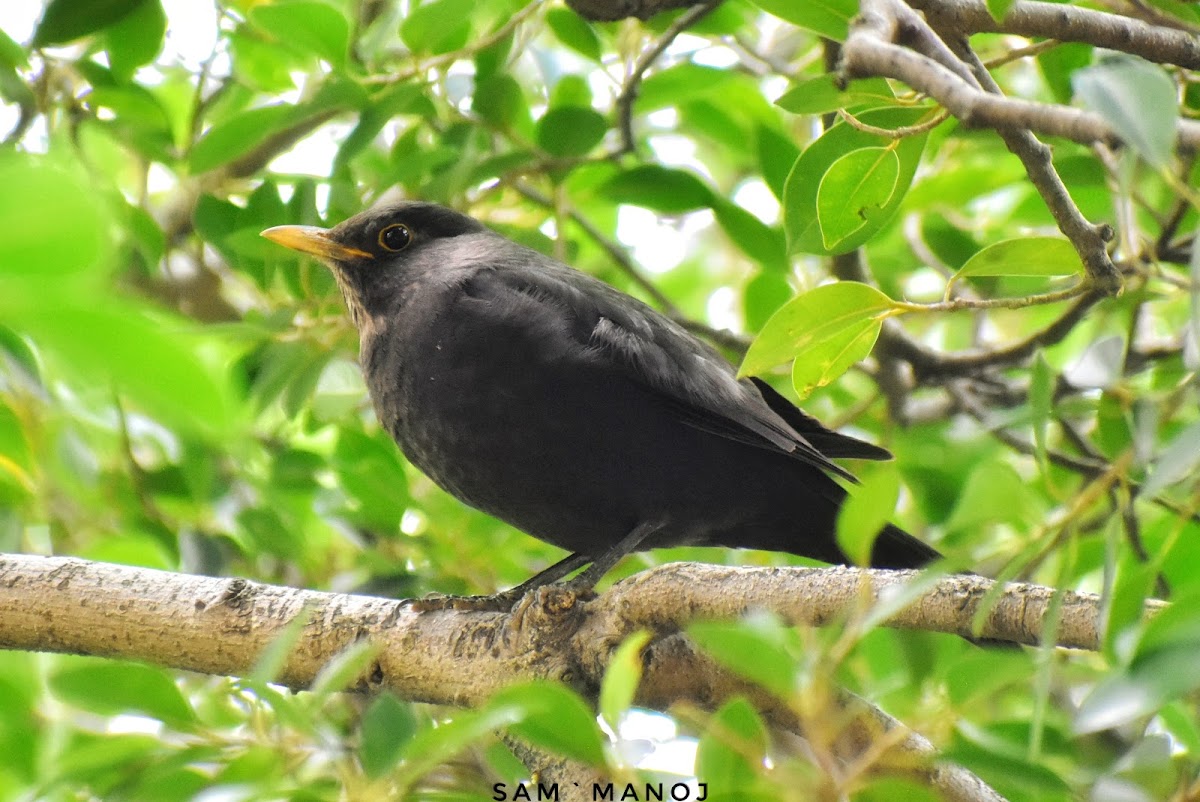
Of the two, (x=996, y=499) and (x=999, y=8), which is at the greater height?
(x=999, y=8)

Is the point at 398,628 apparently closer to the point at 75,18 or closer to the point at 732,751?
the point at 732,751

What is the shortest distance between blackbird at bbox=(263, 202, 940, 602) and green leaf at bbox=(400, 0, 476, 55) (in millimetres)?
743

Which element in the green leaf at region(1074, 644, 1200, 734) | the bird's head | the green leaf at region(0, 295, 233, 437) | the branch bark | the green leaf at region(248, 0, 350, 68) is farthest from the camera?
the bird's head

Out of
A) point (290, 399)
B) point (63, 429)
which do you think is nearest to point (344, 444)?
point (290, 399)

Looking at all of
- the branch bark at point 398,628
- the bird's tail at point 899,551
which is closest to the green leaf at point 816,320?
the branch bark at point 398,628

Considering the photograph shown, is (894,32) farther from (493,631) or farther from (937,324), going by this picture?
(937,324)

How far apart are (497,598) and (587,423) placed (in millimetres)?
Answer: 582

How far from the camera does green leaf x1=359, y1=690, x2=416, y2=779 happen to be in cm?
184

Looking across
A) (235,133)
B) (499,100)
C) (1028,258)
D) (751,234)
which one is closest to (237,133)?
(235,133)

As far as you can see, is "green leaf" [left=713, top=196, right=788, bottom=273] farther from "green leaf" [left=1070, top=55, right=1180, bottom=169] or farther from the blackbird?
"green leaf" [left=1070, top=55, right=1180, bottom=169]

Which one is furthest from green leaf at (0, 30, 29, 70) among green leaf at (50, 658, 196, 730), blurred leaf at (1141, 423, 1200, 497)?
blurred leaf at (1141, 423, 1200, 497)

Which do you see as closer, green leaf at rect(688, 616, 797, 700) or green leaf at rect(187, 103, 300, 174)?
green leaf at rect(688, 616, 797, 700)

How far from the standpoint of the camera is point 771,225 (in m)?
4.38

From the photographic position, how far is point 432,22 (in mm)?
3320
